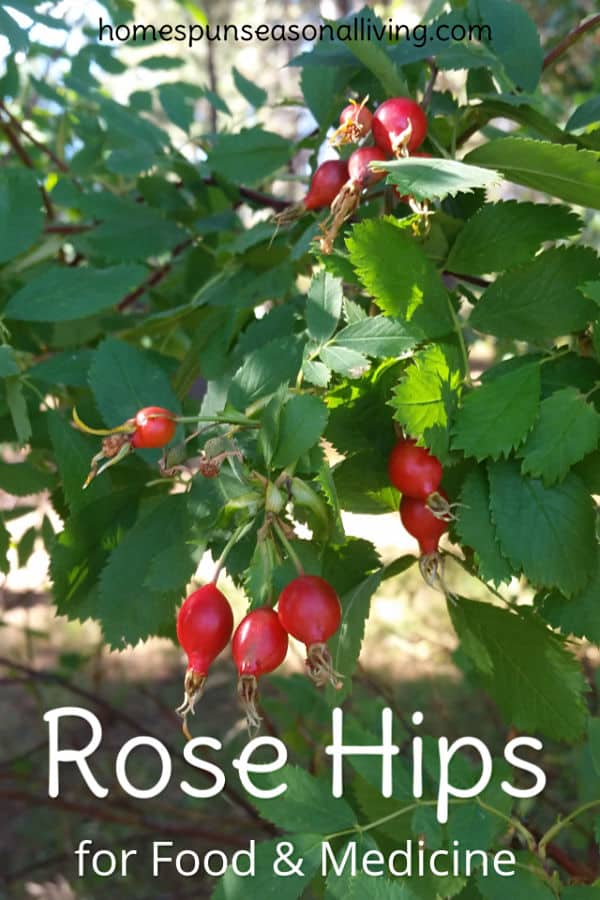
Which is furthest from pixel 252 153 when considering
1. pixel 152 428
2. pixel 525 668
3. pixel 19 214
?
pixel 525 668

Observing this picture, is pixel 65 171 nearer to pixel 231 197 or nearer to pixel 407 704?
pixel 231 197

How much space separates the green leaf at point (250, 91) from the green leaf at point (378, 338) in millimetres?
849

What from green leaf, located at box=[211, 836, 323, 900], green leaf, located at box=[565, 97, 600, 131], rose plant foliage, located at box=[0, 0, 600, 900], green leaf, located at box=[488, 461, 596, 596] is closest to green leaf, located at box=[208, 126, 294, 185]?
rose plant foliage, located at box=[0, 0, 600, 900]

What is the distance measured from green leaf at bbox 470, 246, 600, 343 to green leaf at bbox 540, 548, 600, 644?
6.8 inches

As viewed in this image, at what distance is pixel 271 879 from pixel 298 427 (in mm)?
369

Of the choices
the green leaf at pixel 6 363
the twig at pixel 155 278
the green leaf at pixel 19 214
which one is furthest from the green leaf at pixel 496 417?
the twig at pixel 155 278

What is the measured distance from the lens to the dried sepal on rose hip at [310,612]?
1.79 feet

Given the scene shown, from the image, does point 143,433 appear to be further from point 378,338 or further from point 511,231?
point 511,231

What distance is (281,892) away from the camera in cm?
70

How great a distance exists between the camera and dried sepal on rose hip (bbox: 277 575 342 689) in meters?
0.55

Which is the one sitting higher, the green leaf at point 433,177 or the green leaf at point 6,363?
the green leaf at point 433,177

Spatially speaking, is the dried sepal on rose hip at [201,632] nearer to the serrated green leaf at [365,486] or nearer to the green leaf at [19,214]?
the serrated green leaf at [365,486]

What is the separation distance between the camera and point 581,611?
63 centimetres

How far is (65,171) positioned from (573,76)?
4594mm
